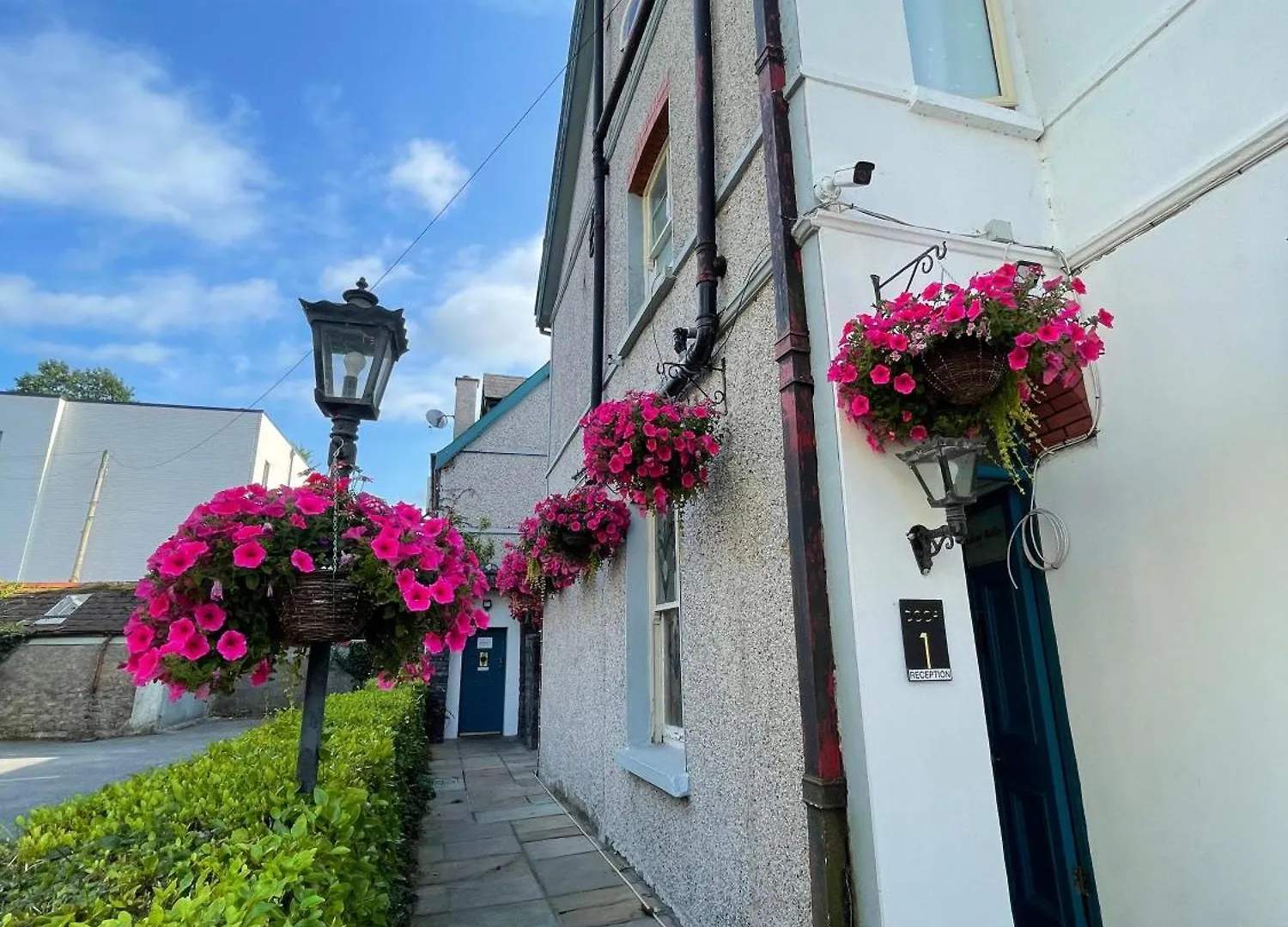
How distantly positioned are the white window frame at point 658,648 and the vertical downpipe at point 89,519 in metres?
24.0

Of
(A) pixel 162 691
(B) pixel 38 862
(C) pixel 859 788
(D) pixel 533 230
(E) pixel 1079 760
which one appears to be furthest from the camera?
(A) pixel 162 691

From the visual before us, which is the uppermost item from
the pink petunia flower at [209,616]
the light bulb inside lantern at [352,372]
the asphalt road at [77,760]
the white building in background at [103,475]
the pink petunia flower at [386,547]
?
the white building in background at [103,475]

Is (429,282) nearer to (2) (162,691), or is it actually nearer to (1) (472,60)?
(1) (472,60)

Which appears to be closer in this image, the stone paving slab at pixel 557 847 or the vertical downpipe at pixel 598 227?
the stone paving slab at pixel 557 847

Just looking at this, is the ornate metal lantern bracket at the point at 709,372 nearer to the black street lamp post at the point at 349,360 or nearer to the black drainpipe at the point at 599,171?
the black street lamp post at the point at 349,360

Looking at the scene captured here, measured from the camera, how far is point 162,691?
1476 centimetres

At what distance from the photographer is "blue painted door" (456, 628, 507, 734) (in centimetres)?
1242

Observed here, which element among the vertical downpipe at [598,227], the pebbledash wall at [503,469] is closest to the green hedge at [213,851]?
the vertical downpipe at [598,227]

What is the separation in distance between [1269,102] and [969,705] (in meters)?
2.53

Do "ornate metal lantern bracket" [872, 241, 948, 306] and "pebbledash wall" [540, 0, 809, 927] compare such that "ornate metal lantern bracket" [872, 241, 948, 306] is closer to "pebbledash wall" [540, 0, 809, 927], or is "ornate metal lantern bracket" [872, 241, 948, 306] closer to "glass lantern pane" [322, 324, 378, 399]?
"pebbledash wall" [540, 0, 809, 927]

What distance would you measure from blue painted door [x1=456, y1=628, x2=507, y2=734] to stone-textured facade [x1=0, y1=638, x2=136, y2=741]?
7535mm

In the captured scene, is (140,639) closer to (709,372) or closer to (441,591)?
(441,591)

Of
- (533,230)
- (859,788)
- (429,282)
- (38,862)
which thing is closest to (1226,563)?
(859,788)

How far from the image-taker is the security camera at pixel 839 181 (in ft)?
8.24
